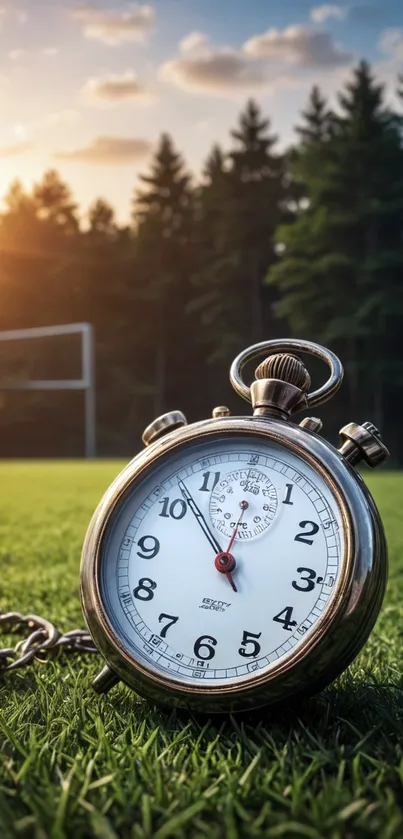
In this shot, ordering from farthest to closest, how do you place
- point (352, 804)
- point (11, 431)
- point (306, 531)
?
1. point (11, 431)
2. point (306, 531)
3. point (352, 804)

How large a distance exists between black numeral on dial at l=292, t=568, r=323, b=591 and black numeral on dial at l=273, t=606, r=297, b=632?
0.04m

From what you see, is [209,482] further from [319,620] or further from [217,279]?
[217,279]

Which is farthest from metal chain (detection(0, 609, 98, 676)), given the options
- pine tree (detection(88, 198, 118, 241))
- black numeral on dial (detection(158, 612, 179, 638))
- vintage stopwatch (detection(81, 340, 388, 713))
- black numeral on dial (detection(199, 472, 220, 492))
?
pine tree (detection(88, 198, 118, 241))

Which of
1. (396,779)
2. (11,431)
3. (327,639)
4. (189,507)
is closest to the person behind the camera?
(396,779)

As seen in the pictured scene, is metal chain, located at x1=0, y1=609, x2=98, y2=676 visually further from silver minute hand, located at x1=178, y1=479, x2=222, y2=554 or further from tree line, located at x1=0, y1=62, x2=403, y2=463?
tree line, located at x1=0, y1=62, x2=403, y2=463

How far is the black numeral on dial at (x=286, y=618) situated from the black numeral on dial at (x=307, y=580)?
0.04 meters

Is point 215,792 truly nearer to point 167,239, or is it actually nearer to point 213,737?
point 213,737

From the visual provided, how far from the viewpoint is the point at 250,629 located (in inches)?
65.0

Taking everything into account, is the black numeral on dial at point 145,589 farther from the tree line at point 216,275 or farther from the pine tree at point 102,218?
the pine tree at point 102,218

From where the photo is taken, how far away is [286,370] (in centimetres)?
188

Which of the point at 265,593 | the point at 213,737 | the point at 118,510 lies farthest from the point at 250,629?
the point at 118,510

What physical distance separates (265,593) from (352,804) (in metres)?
0.49

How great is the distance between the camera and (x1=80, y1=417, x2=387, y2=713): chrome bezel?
1575 mm

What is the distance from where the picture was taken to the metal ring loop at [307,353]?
193 cm
